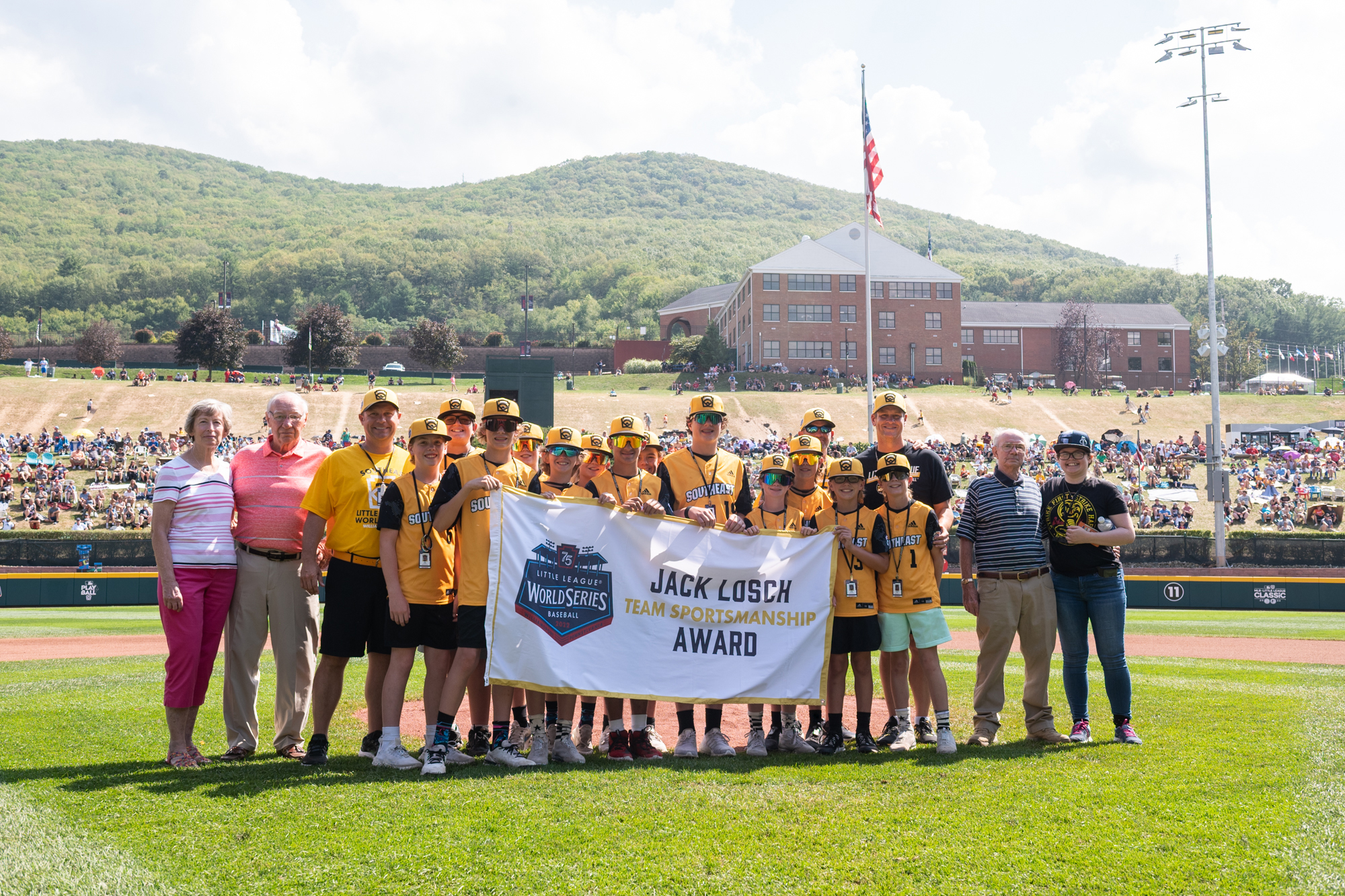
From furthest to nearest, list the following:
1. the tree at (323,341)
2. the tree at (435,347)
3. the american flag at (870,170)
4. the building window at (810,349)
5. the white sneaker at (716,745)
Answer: the building window at (810,349), the tree at (435,347), the tree at (323,341), the american flag at (870,170), the white sneaker at (716,745)

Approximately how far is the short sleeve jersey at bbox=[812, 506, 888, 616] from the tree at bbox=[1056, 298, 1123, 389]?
85538 millimetres

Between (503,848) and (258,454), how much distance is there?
3545mm

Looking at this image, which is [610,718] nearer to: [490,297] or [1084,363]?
[1084,363]

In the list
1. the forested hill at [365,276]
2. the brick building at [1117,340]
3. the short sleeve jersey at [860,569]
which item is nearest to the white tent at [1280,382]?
the brick building at [1117,340]

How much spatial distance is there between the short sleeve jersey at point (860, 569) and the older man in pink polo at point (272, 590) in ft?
12.6

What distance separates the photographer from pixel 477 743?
6.82 m

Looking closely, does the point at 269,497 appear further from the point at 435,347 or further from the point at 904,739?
the point at 435,347

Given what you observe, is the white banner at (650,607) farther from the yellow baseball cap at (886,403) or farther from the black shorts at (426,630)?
the yellow baseball cap at (886,403)

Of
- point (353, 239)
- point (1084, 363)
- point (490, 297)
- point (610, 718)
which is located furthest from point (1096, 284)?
point (610, 718)

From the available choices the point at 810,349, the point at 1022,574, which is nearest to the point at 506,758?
the point at 1022,574

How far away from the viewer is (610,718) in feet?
22.4

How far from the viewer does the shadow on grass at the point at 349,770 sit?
17.9ft

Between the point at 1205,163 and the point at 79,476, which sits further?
the point at 79,476

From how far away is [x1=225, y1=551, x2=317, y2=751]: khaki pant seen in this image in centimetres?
644
